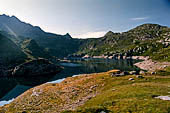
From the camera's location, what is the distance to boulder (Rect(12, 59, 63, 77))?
153 m

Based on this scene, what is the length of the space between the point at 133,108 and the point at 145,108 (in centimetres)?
176

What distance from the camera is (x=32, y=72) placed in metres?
157

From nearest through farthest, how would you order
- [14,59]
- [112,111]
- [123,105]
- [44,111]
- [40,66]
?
[112,111] → [123,105] → [44,111] → [40,66] → [14,59]

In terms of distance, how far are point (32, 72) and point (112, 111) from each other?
15273cm

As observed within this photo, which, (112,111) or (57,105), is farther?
(57,105)

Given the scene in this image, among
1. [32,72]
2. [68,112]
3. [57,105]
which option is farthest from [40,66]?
[68,112]

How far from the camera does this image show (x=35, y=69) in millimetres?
161125

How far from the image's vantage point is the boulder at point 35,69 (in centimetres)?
15340

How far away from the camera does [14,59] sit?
193 metres

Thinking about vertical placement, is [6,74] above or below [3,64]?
below

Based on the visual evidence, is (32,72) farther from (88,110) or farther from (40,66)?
(88,110)

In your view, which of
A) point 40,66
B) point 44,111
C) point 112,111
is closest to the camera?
point 112,111

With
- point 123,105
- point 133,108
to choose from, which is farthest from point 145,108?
point 123,105

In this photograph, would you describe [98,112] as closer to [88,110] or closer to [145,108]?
[88,110]
